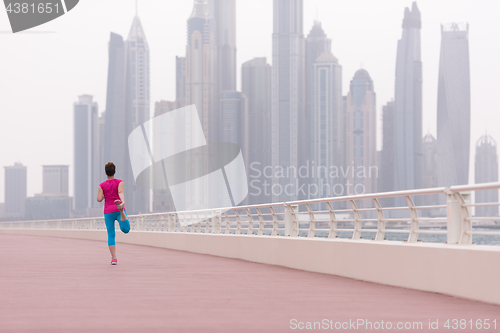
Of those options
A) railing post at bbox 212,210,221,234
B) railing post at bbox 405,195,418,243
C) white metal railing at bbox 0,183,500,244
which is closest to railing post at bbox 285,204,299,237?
white metal railing at bbox 0,183,500,244

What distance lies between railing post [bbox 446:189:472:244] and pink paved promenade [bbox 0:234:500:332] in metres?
0.83

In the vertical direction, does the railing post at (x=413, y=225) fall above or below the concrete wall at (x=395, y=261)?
above

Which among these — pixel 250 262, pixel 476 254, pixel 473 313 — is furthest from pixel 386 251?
pixel 250 262

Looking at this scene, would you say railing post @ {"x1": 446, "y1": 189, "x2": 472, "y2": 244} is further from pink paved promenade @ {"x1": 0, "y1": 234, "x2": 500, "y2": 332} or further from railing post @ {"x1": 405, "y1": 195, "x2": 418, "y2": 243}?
railing post @ {"x1": 405, "y1": 195, "x2": 418, "y2": 243}

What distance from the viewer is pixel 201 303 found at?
7.34 m

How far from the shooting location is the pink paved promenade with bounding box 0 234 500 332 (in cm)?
592

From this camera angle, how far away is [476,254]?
7805 mm

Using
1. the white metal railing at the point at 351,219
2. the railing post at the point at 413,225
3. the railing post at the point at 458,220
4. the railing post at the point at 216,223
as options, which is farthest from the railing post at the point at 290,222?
the railing post at the point at 458,220

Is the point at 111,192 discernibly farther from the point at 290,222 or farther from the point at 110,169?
the point at 290,222

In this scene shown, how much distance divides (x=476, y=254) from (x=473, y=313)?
125 centimetres

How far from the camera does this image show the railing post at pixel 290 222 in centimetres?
1468

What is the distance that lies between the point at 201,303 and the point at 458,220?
346cm

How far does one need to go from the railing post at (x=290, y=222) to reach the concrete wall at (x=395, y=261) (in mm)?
373

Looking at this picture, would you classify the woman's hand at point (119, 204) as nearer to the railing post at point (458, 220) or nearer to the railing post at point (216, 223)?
the railing post at point (458, 220)
